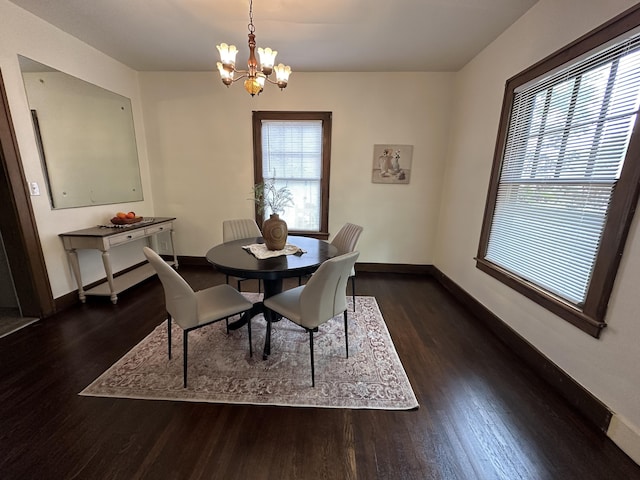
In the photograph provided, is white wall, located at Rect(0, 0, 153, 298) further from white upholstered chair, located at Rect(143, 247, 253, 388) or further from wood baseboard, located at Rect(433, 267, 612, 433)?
wood baseboard, located at Rect(433, 267, 612, 433)

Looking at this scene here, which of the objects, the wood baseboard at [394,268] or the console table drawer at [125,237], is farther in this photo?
the wood baseboard at [394,268]

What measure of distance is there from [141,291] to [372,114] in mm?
3875

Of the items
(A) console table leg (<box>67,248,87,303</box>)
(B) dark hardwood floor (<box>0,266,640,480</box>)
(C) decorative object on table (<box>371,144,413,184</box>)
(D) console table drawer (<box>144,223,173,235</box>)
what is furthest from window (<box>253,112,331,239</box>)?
(B) dark hardwood floor (<box>0,266,640,480</box>)

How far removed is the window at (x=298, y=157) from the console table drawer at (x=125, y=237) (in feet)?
4.99

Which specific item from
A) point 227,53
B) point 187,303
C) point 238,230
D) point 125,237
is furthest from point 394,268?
point 125,237

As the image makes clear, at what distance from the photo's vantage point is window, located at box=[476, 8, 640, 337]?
57.9 inches

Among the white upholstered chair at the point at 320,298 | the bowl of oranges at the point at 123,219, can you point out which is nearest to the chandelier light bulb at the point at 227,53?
the white upholstered chair at the point at 320,298

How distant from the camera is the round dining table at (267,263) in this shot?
1.77 m

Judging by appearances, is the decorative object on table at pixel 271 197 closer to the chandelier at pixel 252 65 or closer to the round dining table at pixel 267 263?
the round dining table at pixel 267 263

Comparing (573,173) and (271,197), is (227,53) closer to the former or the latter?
(271,197)

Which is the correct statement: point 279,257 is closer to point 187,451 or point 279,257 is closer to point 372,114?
point 187,451

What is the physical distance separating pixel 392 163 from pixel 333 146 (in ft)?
2.94

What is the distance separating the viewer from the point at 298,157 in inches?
148

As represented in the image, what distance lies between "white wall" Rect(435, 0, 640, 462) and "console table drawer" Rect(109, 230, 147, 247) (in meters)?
3.98
